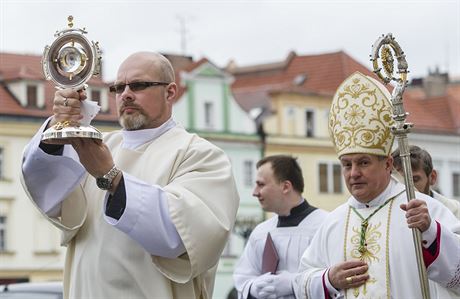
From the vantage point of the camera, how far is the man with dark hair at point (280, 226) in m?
10.6

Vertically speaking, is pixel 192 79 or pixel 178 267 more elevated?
pixel 192 79

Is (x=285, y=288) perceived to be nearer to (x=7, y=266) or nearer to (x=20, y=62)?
(x=7, y=266)

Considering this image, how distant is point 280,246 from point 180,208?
141 inches

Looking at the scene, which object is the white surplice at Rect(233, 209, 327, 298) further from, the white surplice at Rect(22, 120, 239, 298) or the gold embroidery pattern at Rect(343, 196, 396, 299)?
the white surplice at Rect(22, 120, 239, 298)

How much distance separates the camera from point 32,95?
2062 inches

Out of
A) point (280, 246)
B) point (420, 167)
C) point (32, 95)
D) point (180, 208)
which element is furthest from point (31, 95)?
point (180, 208)

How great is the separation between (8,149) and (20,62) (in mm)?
6259

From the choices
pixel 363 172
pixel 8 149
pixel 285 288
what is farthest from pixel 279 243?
pixel 8 149

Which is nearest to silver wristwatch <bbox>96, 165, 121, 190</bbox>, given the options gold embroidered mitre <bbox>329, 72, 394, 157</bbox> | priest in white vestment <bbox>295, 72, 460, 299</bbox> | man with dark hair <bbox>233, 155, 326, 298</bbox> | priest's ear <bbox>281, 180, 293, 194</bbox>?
priest in white vestment <bbox>295, 72, 460, 299</bbox>

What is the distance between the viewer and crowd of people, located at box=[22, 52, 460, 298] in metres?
7.09

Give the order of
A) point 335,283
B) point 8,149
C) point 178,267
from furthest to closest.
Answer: point 8,149 → point 335,283 → point 178,267

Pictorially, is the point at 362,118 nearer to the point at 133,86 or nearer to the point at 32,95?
the point at 133,86

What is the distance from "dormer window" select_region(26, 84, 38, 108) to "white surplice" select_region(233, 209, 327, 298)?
136ft

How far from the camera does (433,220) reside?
7.66m
